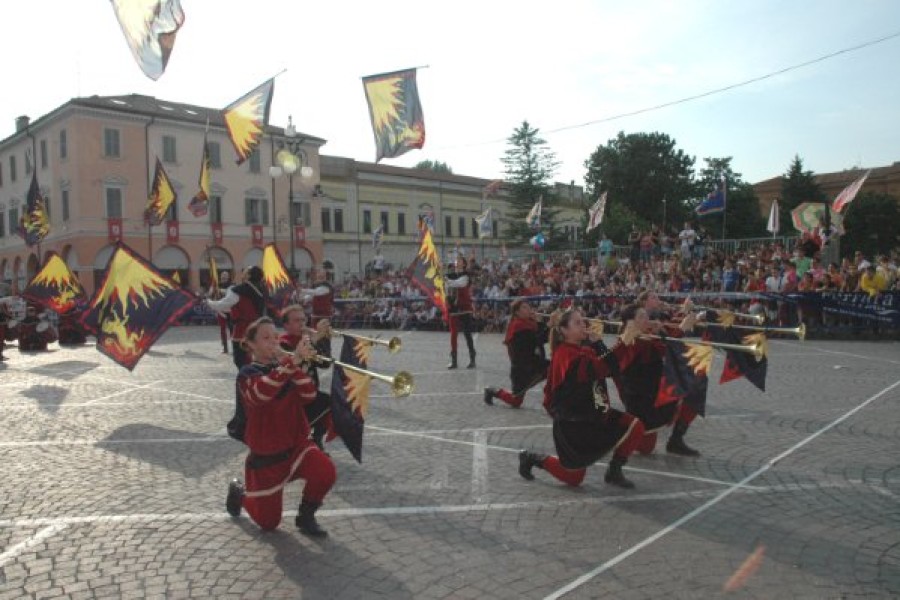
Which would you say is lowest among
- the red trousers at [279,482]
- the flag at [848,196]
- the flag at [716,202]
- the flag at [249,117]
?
the red trousers at [279,482]

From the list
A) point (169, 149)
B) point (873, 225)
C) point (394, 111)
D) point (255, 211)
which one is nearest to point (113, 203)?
point (169, 149)

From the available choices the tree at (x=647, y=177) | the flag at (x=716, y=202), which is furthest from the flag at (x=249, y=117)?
the tree at (x=647, y=177)

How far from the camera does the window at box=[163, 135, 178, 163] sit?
4803 cm

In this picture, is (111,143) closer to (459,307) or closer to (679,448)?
(459,307)

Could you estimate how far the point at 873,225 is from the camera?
181 ft

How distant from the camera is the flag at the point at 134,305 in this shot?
8.95 metres

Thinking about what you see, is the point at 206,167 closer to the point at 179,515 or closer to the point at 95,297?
the point at 95,297

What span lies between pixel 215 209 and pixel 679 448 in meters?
48.7

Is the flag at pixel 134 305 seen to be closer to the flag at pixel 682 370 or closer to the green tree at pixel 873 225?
the flag at pixel 682 370

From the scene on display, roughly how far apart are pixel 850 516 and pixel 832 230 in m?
17.5

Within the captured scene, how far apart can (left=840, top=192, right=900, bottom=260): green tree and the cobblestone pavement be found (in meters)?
53.1

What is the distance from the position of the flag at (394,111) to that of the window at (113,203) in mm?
37678

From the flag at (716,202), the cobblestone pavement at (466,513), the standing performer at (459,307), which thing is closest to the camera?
the cobblestone pavement at (466,513)

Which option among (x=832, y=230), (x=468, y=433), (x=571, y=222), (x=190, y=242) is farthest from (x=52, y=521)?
(x=571, y=222)
